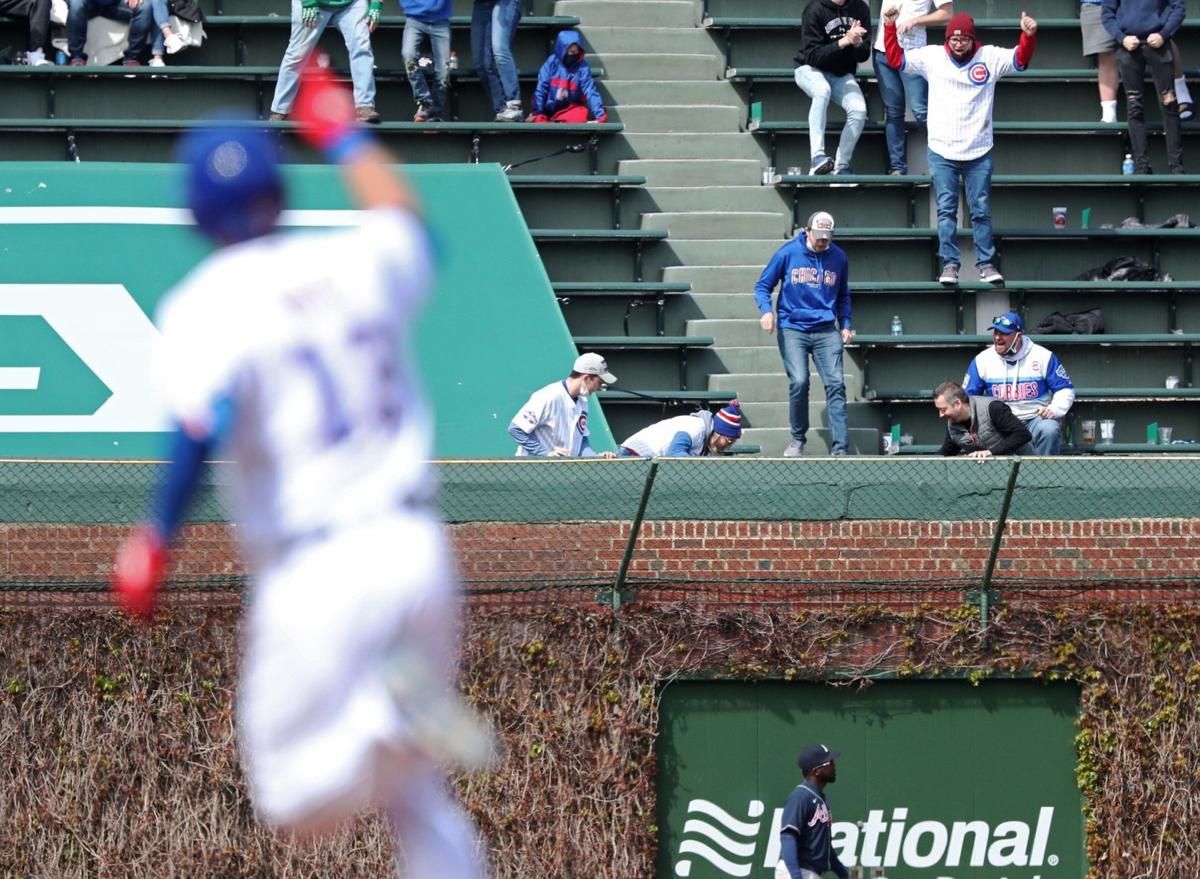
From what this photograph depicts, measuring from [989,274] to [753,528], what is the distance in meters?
4.28

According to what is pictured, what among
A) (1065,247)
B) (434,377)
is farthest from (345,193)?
(1065,247)

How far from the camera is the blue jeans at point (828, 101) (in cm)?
1616

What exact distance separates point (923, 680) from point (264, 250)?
940 cm

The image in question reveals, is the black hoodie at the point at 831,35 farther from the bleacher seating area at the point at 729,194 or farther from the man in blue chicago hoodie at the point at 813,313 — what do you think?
the man in blue chicago hoodie at the point at 813,313

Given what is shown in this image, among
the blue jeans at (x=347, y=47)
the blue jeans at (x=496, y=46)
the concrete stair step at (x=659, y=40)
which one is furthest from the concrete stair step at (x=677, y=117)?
the blue jeans at (x=347, y=47)

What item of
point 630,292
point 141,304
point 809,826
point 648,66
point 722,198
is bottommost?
point 809,826

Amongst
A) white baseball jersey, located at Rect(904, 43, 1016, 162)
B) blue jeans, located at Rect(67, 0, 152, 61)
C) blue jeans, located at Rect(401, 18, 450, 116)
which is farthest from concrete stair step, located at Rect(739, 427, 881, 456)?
blue jeans, located at Rect(67, 0, 152, 61)

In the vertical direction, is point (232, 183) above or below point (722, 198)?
above

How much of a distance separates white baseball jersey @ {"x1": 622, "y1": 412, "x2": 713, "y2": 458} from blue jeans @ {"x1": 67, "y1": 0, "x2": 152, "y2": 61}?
6.04m

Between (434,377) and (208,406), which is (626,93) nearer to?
(434,377)

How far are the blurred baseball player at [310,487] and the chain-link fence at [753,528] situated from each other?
25.3 feet

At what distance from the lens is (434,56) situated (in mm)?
16188

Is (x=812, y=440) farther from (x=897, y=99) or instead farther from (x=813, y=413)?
(x=897, y=99)

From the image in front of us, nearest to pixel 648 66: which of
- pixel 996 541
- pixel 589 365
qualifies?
pixel 589 365
